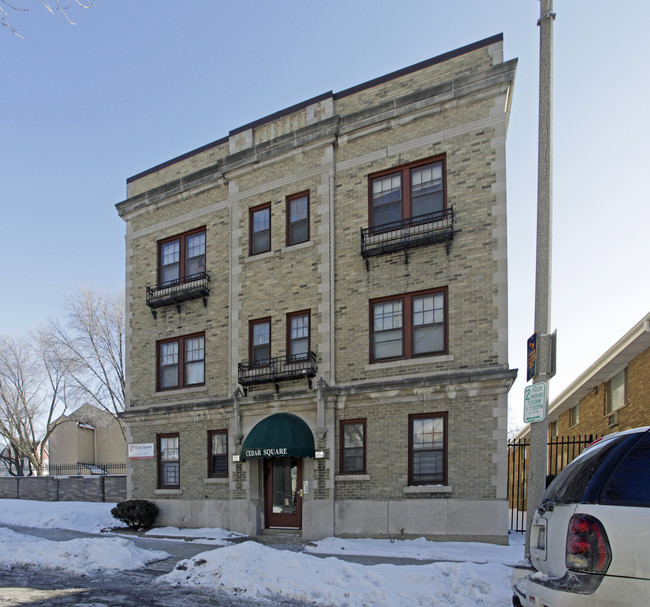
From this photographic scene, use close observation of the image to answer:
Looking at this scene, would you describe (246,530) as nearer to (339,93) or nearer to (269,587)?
(269,587)

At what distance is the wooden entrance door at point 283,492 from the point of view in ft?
52.8

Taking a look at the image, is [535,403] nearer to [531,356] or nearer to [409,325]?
[531,356]

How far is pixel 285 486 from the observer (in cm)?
1644

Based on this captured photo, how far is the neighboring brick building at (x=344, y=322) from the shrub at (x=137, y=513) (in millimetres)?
442

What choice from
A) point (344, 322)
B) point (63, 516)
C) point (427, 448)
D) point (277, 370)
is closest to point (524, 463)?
point (427, 448)

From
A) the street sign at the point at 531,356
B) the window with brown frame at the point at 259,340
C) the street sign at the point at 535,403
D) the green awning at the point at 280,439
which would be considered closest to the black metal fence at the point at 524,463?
the street sign at the point at 535,403

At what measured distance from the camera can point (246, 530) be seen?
16406 mm

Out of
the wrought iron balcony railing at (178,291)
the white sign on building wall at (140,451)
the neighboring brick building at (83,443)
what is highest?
the wrought iron balcony railing at (178,291)

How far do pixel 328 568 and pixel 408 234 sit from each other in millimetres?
8334

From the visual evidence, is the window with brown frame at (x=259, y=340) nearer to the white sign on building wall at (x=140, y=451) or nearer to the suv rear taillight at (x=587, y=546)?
the white sign on building wall at (x=140, y=451)

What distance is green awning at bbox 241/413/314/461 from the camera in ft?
49.9

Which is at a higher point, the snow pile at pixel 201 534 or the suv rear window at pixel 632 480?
the suv rear window at pixel 632 480

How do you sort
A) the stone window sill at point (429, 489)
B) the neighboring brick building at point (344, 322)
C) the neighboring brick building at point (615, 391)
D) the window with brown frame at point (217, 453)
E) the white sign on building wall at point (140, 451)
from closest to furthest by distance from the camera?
the stone window sill at point (429, 489) < the neighboring brick building at point (344, 322) < the neighboring brick building at point (615, 391) < the window with brown frame at point (217, 453) < the white sign on building wall at point (140, 451)

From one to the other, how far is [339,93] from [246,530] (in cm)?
1211
